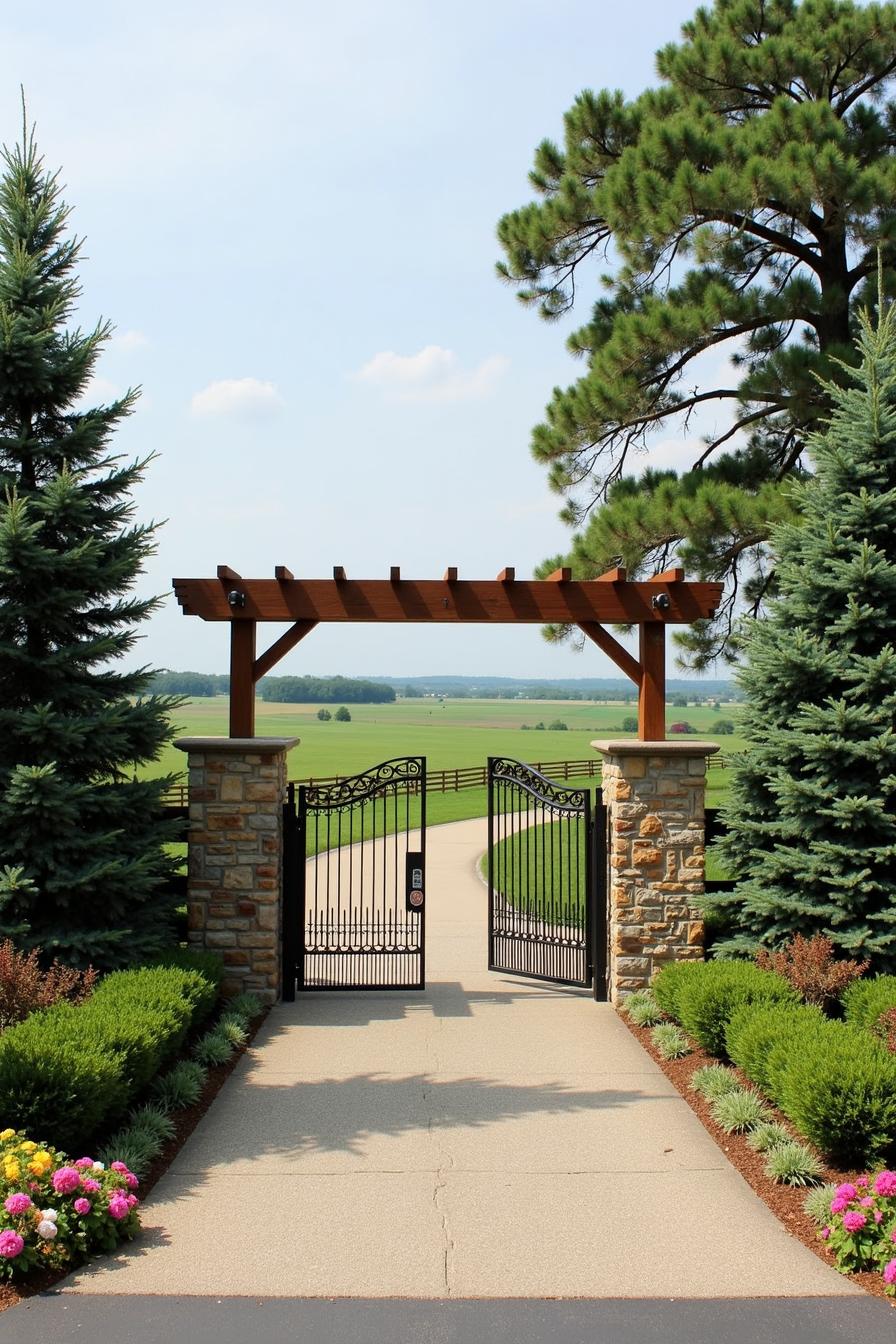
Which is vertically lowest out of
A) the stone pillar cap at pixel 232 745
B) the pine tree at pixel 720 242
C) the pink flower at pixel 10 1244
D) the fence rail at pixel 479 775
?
the fence rail at pixel 479 775

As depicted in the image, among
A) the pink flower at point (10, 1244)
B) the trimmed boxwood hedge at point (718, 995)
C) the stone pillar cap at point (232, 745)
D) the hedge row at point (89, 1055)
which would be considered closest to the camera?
the pink flower at point (10, 1244)

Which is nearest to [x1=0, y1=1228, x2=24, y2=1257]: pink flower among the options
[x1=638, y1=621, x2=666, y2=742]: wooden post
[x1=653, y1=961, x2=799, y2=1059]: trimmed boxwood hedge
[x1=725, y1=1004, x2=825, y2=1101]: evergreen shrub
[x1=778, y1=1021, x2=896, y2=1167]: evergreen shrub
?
[x1=778, y1=1021, x2=896, y2=1167]: evergreen shrub

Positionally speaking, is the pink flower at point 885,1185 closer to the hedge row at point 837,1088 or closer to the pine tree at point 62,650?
the hedge row at point 837,1088

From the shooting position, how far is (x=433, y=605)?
962 centimetres

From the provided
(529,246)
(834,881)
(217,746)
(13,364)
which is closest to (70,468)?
(13,364)

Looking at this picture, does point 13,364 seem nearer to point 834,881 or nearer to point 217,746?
point 217,746

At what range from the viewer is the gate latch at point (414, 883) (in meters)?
9.85

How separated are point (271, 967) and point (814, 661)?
5173 mm

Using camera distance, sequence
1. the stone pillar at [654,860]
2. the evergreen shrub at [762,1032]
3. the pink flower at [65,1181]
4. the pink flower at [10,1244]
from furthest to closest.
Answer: the stone pillar at [654,860]
the evergreen shrub at [762,1032]
the pink flower at [65,1181]
the pink flower at [10,1244]

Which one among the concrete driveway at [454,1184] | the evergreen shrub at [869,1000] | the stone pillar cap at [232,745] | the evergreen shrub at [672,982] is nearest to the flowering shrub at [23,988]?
the concrete driveway at [454,1184]

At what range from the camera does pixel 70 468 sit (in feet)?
29.6

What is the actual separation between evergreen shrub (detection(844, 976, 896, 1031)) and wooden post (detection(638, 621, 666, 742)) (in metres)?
2.81

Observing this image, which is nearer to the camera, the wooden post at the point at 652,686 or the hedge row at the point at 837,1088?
the hedge row at the point at 837,1088

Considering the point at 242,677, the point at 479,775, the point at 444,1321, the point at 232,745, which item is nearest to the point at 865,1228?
the point at 444,1321
